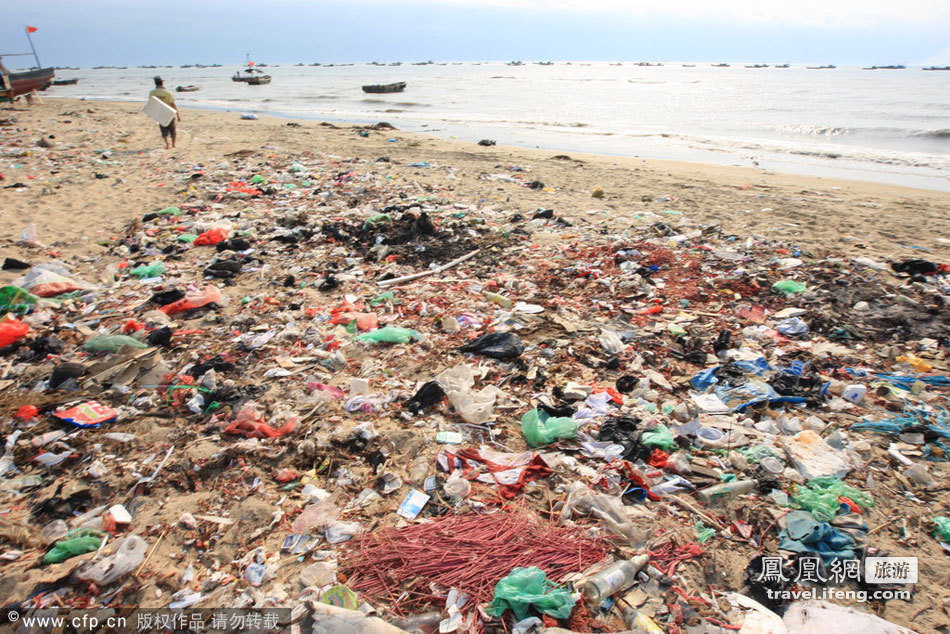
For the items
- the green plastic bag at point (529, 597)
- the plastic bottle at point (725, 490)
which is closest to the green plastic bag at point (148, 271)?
the green plastic bag at point (529, 597)

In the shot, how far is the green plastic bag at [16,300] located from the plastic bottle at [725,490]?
19.6ft

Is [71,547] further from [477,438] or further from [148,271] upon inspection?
[148,271]

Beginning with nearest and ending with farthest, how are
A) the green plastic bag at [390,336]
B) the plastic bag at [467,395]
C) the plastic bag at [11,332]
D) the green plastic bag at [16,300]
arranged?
the plastic bag at [467,395] → the plastic bag at [11,332] → the green plastic bag at [390,336] → the green plastic bag at [16,300]

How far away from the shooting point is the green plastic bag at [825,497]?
2355mm

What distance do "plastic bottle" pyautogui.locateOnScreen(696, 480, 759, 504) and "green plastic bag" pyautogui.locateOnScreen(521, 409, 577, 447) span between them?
2.62 feet

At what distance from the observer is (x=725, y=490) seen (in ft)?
8.27

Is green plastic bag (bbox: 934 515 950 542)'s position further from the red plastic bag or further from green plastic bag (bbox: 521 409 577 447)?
the red plastic bag

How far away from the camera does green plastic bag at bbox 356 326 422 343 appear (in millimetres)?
4049

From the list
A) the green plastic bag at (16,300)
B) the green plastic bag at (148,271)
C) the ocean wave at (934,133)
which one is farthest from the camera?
the ocean wave at (934,133)

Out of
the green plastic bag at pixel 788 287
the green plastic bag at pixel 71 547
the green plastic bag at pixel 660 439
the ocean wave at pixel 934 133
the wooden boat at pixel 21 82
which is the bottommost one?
the green plastic bag at pixel 71 547

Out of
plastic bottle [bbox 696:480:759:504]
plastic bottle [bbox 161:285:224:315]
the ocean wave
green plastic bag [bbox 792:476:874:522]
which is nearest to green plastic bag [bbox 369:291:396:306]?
plastic bottle [bbox 161:285:224:315]

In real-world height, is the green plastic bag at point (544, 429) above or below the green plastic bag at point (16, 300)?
below

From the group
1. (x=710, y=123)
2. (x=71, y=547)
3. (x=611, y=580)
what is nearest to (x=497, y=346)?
(x=611, y=580)

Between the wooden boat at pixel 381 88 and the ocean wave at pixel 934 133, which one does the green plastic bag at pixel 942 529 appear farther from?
the wooden boat at pixel 381 88
